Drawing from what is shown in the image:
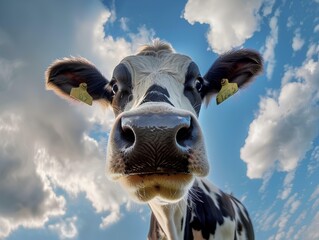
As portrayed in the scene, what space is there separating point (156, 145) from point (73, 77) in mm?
4403

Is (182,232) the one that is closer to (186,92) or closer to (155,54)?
(186,92)

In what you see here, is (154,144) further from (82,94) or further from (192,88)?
(82,94)

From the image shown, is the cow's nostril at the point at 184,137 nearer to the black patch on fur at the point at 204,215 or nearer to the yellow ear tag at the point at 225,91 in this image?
the black patch on fur at the point at 204,215

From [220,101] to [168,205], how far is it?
242 cm

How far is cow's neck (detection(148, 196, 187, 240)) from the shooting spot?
15.9ft

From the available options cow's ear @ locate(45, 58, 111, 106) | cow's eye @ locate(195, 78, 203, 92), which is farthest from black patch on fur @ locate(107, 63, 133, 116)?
cow's ear @ locate(45, 58, 111, 106)

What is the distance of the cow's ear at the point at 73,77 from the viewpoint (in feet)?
21.6

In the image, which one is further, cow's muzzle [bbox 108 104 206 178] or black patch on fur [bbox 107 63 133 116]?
black patch on fur [bbox 107 63 133 116]

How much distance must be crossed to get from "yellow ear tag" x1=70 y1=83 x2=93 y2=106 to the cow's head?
1.24 meters

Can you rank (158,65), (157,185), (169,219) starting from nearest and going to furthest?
(157,185) → (169,219) → (158,65)

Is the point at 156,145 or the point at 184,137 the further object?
the point at 184,137

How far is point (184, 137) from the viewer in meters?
3.17

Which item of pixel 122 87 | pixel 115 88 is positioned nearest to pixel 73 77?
pixel 115 88

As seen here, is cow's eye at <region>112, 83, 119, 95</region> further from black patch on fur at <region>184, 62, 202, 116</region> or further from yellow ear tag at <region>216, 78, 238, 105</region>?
yellow ear tag at <region>216, 78, 238, 105</region>
